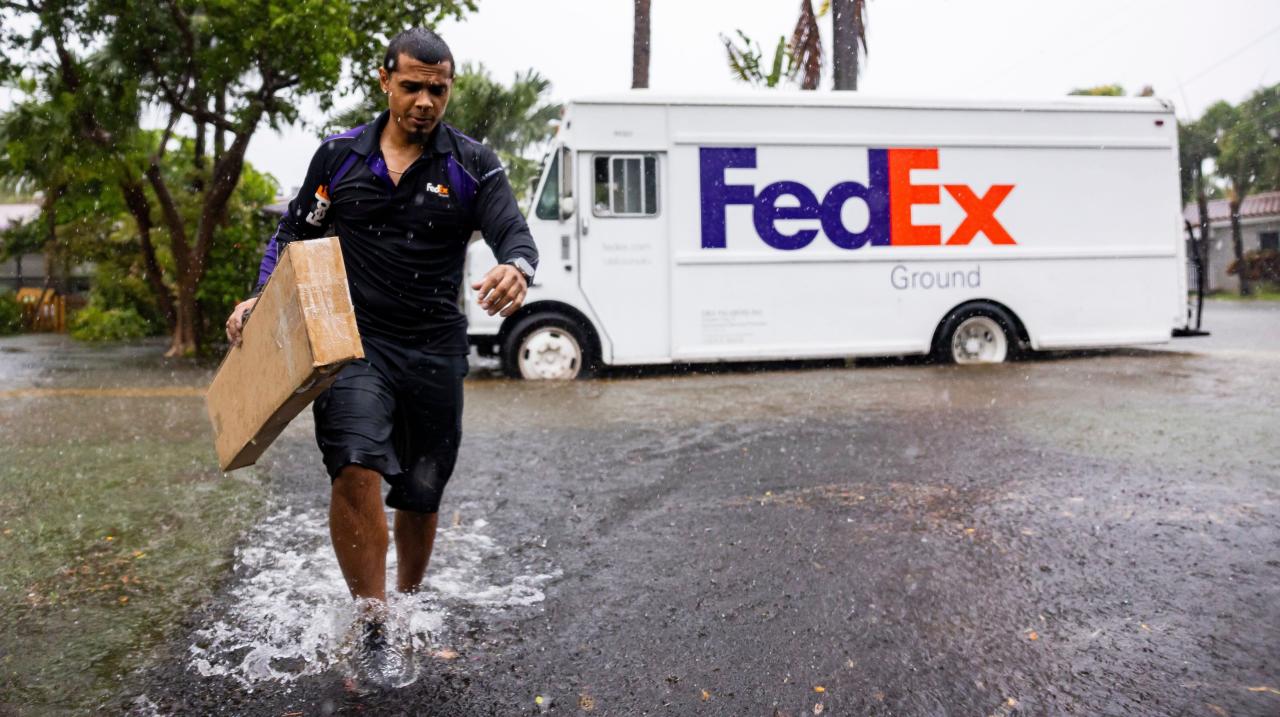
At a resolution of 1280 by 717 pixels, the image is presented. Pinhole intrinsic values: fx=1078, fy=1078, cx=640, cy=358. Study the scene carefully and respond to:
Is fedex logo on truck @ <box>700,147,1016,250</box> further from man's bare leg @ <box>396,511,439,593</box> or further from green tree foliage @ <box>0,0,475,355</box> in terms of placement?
man's bare leg @ <box>396,511,439,593</box>

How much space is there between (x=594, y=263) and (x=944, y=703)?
8570 mm

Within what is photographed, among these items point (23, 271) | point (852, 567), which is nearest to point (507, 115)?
point (852, 567)

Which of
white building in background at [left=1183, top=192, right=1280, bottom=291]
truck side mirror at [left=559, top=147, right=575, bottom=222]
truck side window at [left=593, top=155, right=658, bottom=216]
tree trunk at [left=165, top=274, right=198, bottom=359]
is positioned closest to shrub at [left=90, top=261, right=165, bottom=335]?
tree trunk at [left=165, top=274, right=198, bottom=359]

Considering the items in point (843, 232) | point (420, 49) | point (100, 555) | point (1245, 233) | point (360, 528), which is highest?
point (1245, 233)

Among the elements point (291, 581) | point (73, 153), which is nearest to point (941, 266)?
point (291, 581)

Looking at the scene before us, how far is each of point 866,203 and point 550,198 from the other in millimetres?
3393

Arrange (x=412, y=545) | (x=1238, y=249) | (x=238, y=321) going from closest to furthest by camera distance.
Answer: (x=238, y=321)
(x=412, y=545)
(x=1238, y=249)

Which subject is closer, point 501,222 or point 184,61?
point 501,222

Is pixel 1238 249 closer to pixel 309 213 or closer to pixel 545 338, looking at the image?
pixel 545 338

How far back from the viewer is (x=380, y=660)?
3.03m

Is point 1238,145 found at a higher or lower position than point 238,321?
higher

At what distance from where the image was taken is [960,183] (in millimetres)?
11773

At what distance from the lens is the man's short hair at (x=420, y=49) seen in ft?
10.2

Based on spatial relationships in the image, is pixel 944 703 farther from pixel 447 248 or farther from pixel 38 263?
pixel 38 263
